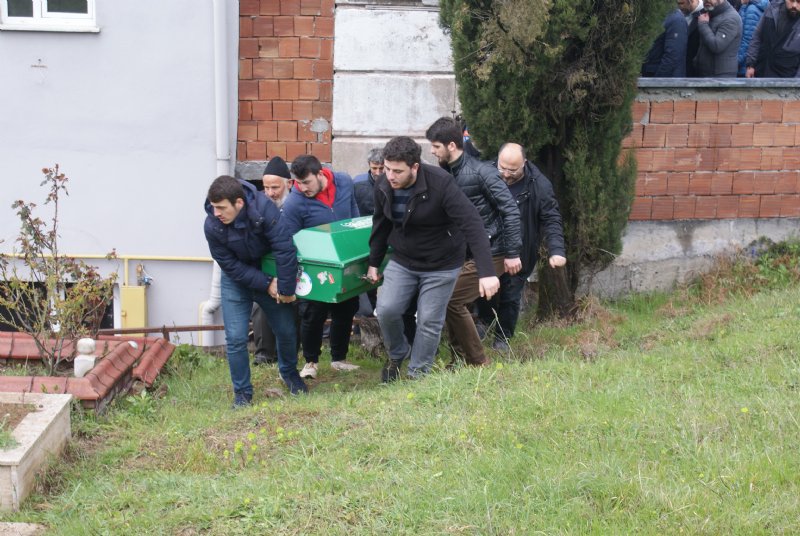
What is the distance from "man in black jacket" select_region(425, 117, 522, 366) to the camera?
6480 mm

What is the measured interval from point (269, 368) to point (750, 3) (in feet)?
20.6

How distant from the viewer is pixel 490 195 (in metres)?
6.81

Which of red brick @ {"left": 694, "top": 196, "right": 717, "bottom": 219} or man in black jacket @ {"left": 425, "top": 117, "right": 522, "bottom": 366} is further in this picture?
red brick @ {"left": 694, "top": 196, "right": 717, "bottom": 219}

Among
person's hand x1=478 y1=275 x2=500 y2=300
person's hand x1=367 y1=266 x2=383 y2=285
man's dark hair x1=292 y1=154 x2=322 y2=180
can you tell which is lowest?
person's hand x1=367 y1=266 x2=383 y2=285

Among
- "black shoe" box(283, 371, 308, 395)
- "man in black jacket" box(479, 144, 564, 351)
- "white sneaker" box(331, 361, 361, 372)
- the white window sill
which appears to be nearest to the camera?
"black shoe" box(283, 371, 308, 395)

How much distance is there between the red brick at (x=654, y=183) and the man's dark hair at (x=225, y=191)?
4.24m

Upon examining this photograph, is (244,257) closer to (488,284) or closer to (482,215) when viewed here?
(488,284)

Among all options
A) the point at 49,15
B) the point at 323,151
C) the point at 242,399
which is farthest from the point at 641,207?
the point at 49,15

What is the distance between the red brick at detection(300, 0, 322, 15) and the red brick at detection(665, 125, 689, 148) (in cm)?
355

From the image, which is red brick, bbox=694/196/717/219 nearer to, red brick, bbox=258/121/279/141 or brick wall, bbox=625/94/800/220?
brick wall, bbox=625/94/800/220

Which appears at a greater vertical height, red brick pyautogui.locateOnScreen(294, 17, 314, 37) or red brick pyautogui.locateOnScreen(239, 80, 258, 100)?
red brick pyautogui.locateOnScreen(294, 17, 314, 37)

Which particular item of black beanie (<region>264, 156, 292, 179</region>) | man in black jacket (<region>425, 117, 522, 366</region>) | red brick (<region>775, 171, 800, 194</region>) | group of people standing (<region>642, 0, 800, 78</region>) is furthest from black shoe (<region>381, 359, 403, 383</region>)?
red brick (<region>775, 171, 800, 194</region>)

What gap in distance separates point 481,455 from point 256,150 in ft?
18.1

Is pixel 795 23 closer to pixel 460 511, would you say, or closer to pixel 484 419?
pixel 484 419
